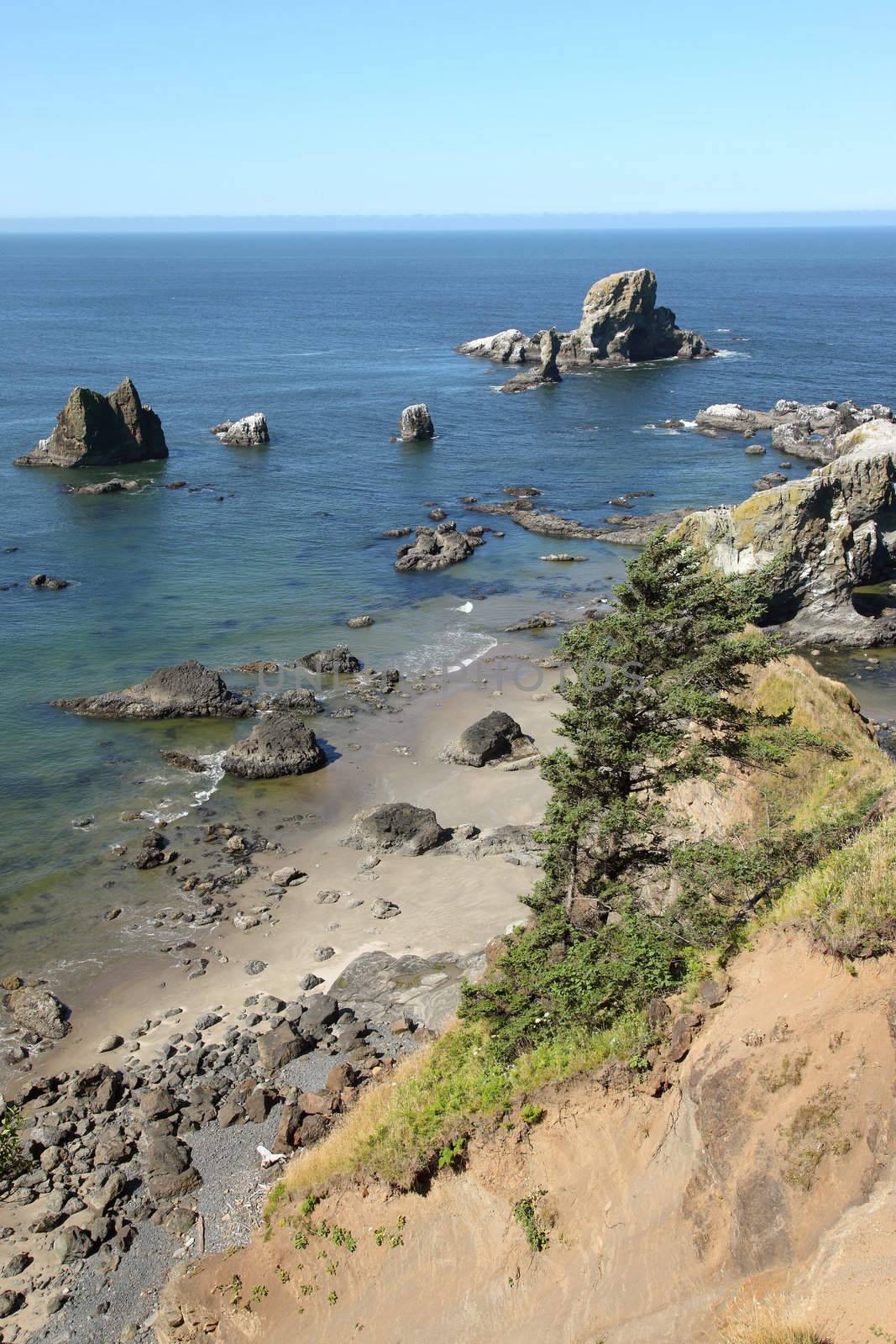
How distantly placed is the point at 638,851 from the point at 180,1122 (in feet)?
45.8

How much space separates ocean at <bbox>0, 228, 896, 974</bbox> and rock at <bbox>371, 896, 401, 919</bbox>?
1008 cm

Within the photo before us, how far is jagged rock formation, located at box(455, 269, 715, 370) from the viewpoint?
142m

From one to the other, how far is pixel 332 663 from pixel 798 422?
72938 millimetres

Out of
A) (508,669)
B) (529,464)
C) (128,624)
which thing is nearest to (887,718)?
(508,669)

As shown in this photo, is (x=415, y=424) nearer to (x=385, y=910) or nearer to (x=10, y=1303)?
(x=385, y=910)

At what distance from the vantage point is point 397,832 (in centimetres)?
3803

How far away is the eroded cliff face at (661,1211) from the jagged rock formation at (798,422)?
86191 mm

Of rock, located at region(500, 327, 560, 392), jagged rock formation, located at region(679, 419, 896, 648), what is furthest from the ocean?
jagged rock formation, located at region(679, 419, 896, 648)

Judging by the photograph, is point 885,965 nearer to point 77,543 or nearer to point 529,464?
point 77,543

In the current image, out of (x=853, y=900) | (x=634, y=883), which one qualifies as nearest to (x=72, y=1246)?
(x=634, y=883)

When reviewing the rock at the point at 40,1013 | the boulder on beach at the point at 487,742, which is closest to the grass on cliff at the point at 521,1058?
the rock at the point at 40,1013

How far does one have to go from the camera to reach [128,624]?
59.8m

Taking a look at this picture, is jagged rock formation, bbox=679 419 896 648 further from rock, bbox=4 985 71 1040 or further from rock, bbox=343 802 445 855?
rock, bbox=4 985 71 1040

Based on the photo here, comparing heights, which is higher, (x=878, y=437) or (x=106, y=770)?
(x=878, y=437)
